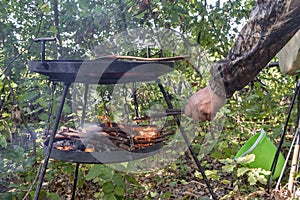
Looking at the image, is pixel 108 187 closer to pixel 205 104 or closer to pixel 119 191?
A: pixel 119 191

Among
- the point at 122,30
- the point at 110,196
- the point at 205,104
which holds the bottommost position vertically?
the point at 110,196

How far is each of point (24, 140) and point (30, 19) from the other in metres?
0.93

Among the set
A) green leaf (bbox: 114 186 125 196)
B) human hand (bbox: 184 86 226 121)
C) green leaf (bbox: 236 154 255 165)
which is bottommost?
green leaf (bbox: 114 186 125 196)

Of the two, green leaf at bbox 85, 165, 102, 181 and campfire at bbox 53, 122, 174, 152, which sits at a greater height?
campfire at bbox 53, 122, 174, 152

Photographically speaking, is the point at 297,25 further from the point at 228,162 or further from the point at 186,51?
the point at 186,51

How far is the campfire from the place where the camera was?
1332 millimetres

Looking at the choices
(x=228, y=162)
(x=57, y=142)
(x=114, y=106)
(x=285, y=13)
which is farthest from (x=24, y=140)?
(x=285, y=13)

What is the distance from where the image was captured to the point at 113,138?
4.44 ft

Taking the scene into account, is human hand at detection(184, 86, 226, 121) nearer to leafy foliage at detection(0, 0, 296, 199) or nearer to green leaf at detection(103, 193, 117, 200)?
green leaf at detection(103, 193, 117, 200)

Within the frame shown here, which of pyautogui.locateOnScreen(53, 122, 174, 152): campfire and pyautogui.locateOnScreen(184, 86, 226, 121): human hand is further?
pyautogui.locateOnScreen(53, 122, 174, 152): campfire

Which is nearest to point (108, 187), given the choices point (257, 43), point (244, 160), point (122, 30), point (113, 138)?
point (113, 138)

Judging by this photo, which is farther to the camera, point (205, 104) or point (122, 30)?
point (122, 30)

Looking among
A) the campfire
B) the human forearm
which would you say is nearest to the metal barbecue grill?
the campfire

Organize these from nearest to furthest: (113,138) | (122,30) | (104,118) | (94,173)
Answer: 1. (113,138)
2. (94,173)
3. (104,118)
4. (122,30)
